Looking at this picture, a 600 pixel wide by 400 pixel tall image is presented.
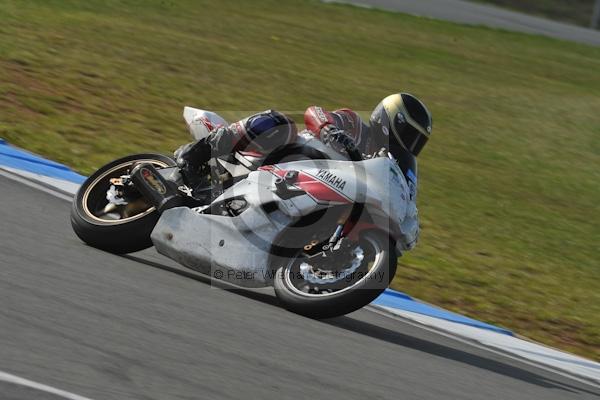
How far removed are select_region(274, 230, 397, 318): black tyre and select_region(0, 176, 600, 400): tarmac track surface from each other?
108 mm

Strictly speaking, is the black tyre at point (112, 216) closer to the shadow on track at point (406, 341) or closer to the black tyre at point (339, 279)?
the shadow on track at point (406, 341)

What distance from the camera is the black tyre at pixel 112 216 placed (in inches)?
268

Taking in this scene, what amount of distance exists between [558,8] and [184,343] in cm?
3401

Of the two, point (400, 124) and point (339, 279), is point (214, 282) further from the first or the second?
point (400, 124)

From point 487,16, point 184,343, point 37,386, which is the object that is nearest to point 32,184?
point 184,343

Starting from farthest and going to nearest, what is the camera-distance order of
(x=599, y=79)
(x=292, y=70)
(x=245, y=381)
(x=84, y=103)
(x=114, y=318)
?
(x=599, y=79)
(x=292, y=70)
(x=84, y=103)
(x=114, y=318)
(x=245, y=381)

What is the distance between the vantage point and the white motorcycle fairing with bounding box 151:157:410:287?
6371mm

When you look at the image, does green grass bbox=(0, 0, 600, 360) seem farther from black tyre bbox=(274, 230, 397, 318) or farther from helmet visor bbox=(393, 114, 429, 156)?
black tyre bbox=(274, 230, 397, 318)

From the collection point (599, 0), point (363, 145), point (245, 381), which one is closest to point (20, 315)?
point (245, 381)

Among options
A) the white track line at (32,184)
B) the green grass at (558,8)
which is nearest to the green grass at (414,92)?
the white track line at (32,184)

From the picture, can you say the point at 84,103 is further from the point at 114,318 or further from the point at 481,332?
the point at 114,318

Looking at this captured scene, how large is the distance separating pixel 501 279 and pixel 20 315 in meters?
5.94

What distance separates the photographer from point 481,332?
791cm

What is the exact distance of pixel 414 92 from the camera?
18938 millimetres
